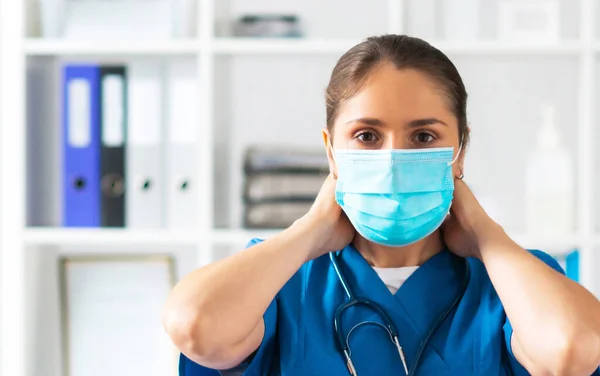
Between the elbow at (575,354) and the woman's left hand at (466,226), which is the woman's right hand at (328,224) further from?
the elbow at (575,354)

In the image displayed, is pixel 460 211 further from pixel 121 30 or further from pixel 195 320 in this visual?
pixel 121 30

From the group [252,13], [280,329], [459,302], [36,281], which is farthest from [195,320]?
[252,13]

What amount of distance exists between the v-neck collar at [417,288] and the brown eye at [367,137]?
0.23 m

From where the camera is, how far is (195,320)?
41.5 inches

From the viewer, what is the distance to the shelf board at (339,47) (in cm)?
182

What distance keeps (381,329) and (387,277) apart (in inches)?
4.7

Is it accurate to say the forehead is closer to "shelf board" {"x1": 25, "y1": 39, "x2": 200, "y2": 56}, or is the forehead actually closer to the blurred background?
the blurred background

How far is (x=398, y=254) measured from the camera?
4.18 feet

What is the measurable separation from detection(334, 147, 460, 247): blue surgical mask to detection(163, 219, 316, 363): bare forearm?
0.14m

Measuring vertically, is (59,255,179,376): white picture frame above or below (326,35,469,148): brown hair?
below

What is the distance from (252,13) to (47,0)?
0.65 metres

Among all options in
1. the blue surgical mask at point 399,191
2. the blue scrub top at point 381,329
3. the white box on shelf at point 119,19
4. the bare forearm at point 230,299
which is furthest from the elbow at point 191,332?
the white box on shelf at point 119,19

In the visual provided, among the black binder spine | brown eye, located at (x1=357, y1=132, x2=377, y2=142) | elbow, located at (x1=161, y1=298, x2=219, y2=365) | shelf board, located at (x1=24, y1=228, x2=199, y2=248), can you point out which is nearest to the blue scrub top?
elbow, located at (x1=161, y1=298, x2=219, y2=365)

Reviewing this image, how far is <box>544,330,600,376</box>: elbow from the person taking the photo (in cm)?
100
